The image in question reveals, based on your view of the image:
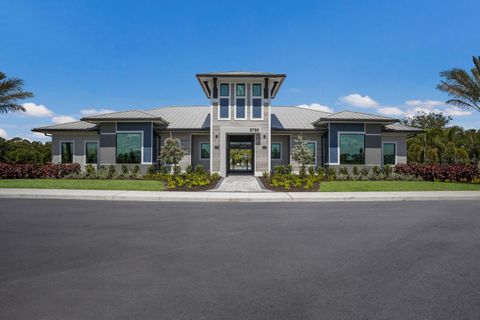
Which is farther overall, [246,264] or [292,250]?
[292,250]

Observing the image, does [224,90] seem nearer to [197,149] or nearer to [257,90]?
[257,90]

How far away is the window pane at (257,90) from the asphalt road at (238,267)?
14.7 m

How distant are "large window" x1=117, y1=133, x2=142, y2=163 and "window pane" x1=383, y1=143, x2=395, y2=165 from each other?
19722 mm

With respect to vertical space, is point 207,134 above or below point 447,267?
above

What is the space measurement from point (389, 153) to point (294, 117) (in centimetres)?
865

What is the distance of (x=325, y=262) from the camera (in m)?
4.98

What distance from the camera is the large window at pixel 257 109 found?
22109mm

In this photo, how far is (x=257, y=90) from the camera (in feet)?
72.6

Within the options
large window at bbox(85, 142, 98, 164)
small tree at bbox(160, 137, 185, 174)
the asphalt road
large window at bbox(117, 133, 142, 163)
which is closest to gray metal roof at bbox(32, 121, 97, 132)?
large window at bbox(85, 142, 98, 164)

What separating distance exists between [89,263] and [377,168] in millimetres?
21519

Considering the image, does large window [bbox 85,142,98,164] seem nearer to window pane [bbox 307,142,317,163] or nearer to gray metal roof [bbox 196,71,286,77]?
gray metal roof [bbox 196,71,286,77]

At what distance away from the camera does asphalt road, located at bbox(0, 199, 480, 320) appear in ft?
11.3

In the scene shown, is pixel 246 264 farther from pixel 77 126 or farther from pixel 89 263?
pixel 77 126

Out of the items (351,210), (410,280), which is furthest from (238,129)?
(410,280)
